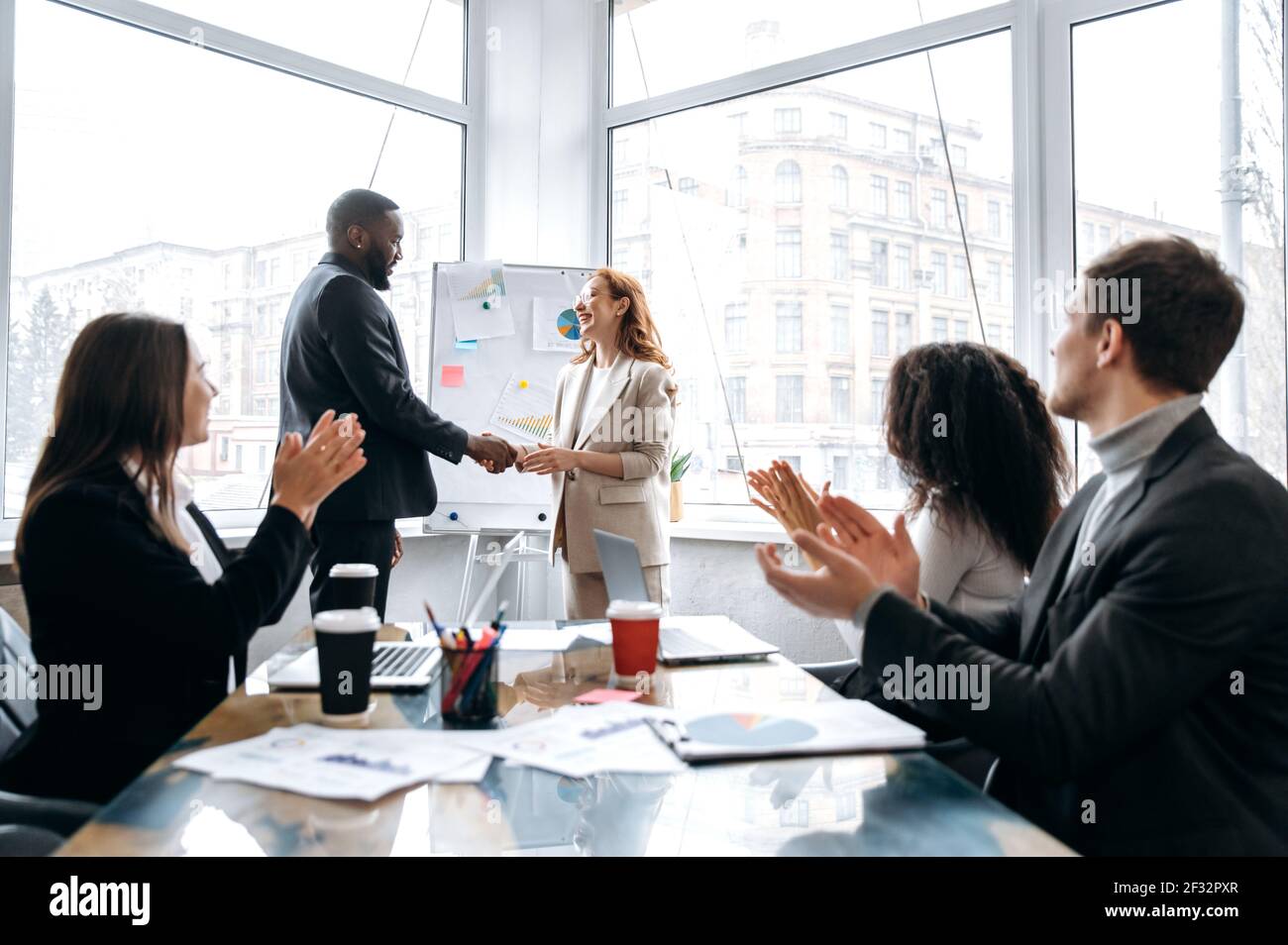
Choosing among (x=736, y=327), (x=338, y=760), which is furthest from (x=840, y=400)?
(x=338, y=760)

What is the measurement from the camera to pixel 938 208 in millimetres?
3404

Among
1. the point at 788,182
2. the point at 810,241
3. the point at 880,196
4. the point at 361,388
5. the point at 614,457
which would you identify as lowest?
the point at 614,457

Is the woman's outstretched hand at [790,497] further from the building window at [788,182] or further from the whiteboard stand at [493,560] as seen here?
the building window at [788,182]

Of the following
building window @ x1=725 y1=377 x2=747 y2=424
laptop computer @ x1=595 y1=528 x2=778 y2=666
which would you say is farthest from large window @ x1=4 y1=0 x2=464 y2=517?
laptop computer @ x1=595 y1=528 x2=778 y2=666

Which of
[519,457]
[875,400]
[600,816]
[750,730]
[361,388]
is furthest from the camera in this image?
[875,400]

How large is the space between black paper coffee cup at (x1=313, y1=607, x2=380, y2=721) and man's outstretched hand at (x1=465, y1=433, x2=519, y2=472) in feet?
6.46

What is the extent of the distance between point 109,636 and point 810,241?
2983mm

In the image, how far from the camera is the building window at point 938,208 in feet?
11.1

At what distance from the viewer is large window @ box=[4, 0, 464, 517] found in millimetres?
3041

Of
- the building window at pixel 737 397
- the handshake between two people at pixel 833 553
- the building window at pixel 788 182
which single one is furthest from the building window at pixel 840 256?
the handshake between two people at pixel 833 553

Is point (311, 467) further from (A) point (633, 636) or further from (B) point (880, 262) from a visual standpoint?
(B) point (880, 262)

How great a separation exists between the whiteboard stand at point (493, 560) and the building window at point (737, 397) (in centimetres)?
95
